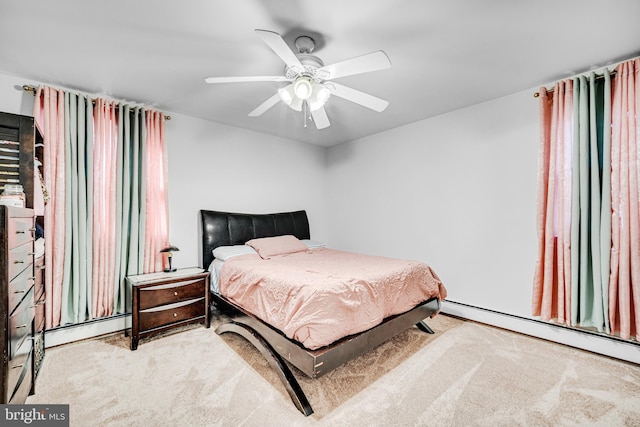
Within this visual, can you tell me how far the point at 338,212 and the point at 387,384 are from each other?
3.08 m

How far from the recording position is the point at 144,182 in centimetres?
289

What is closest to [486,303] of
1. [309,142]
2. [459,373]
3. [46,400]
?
[459,373]

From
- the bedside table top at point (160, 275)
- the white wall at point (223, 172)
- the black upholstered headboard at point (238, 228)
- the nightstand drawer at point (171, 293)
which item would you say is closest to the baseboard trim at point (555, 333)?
the black upholstered headboard at point (238, 228)

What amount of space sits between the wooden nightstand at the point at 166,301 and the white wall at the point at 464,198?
8.14 feet

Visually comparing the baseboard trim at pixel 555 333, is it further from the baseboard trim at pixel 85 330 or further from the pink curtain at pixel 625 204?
the baseboard trim at pixel 85 330

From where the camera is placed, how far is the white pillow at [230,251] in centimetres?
309

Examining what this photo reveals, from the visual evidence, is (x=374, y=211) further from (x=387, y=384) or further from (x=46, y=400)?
(x=46, y=400)

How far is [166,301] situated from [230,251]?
31.9 inches

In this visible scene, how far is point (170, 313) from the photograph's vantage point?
8.65 ft

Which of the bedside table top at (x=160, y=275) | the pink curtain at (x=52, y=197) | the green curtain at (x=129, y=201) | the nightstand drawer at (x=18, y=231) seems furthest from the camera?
the green curtain at (x=129, y=201)

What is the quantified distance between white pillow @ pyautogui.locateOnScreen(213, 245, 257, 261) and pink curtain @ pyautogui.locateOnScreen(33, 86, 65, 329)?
53.3 inches

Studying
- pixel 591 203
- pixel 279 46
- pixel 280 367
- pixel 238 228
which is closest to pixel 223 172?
pixel 238 228

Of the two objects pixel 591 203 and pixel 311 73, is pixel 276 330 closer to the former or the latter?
pixel 311 73

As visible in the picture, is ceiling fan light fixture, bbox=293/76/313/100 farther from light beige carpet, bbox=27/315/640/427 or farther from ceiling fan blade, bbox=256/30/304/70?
light beige carpet, bbox=27/315/640/427
